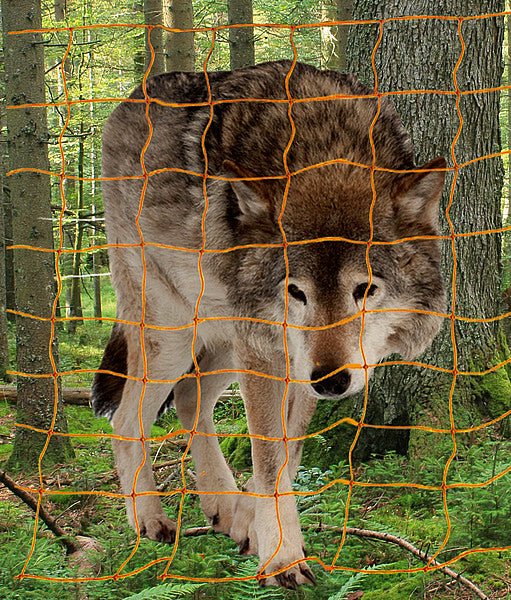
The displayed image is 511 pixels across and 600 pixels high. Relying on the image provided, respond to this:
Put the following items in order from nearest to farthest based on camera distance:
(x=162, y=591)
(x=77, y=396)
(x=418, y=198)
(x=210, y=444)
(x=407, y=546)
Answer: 1. (x=162, y=591)
2. (x=418, y=198)
3. (x=407, y=546)
4. (x=210, y=444)
5. (x=77, y=396)

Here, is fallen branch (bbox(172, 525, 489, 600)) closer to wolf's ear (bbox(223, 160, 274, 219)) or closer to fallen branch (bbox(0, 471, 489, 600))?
fallen branch (bbox(0, 471, 489, 600))

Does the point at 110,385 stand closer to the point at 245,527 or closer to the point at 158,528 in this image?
the point at 158,528

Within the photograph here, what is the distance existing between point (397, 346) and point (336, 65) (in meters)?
8.78

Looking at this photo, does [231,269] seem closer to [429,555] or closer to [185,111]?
[185,111]

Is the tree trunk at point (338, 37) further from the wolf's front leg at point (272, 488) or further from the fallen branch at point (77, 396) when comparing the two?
the wolf's front leg at point (272, 488)

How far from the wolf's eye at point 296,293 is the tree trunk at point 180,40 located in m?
6.28

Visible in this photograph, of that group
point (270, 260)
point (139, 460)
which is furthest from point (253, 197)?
point (139, 460)

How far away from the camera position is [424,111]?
4.56 m

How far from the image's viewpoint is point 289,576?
3408mm

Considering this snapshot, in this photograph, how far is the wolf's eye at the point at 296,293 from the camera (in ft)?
11.0

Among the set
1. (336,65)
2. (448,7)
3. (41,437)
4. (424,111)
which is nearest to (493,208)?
(424,111)

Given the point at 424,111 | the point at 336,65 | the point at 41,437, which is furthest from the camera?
the point at 336,65

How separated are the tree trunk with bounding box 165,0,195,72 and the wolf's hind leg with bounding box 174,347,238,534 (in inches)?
217

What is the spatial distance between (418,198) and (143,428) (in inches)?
78.2
